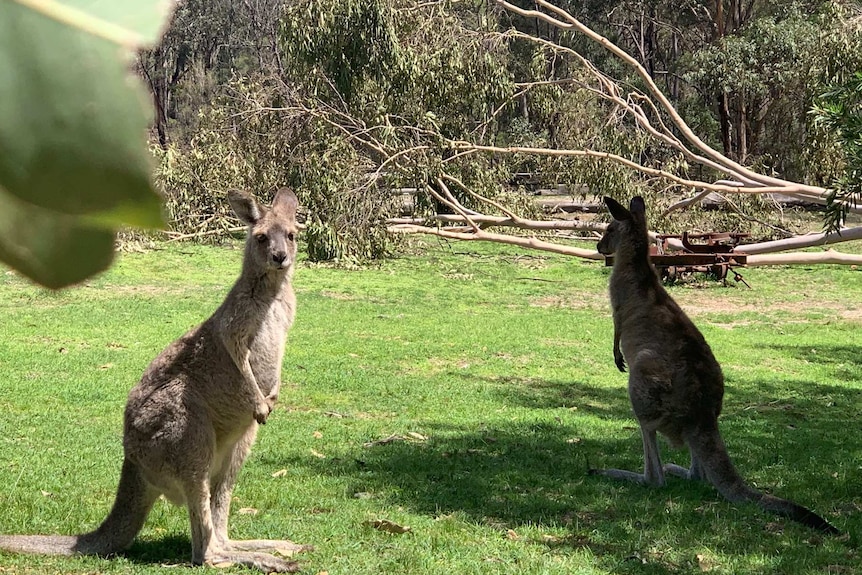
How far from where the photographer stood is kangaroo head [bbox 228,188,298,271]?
4160 mm

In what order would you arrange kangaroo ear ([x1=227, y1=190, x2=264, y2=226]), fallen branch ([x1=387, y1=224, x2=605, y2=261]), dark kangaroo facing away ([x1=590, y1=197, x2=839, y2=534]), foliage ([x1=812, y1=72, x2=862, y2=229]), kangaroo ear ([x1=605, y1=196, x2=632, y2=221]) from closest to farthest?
1. kangaroo ear ([x1=227, y1=190, x2=264, y2=226])
2. dark kangaroo facing away ([x1=590, y1=197, x2=839, y2=534])
3. foliage ([x1=812, y1=72, x2=862, y2=229])
4. kangaroo ear ([x1=605, y1=196, x2=632, y2=221])
5. fallen branch ([x1=387, y1=224, x2=605, y2=261])

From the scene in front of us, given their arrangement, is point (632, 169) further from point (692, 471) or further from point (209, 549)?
point (209, 549)

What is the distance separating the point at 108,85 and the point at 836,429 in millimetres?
8653

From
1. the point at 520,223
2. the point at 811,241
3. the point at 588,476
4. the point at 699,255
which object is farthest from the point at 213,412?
the point at 699,255

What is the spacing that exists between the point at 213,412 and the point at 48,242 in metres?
3.90

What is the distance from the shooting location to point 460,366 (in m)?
10.2

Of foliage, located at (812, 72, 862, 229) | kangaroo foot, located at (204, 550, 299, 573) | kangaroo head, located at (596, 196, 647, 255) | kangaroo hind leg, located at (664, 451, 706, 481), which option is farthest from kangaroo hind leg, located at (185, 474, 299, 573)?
foliage, located at (812, 72, 862, 229)

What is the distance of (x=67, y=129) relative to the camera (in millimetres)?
140

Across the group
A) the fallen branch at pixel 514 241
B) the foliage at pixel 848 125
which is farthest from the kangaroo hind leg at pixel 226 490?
the fallen branch at pixel 514 241

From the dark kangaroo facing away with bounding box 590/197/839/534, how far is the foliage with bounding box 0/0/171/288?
17.0ft

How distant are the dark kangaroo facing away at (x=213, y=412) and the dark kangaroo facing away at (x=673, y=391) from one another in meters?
2.16

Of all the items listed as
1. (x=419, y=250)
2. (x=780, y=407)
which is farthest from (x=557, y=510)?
(x=419, y=250)

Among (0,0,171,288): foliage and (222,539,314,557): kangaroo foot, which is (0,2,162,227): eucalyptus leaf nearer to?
(0,0,171,288): foliage

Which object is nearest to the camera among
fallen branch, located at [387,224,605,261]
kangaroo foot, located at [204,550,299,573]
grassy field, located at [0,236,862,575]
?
kangaroo foot, located at [204,550,299,573]
